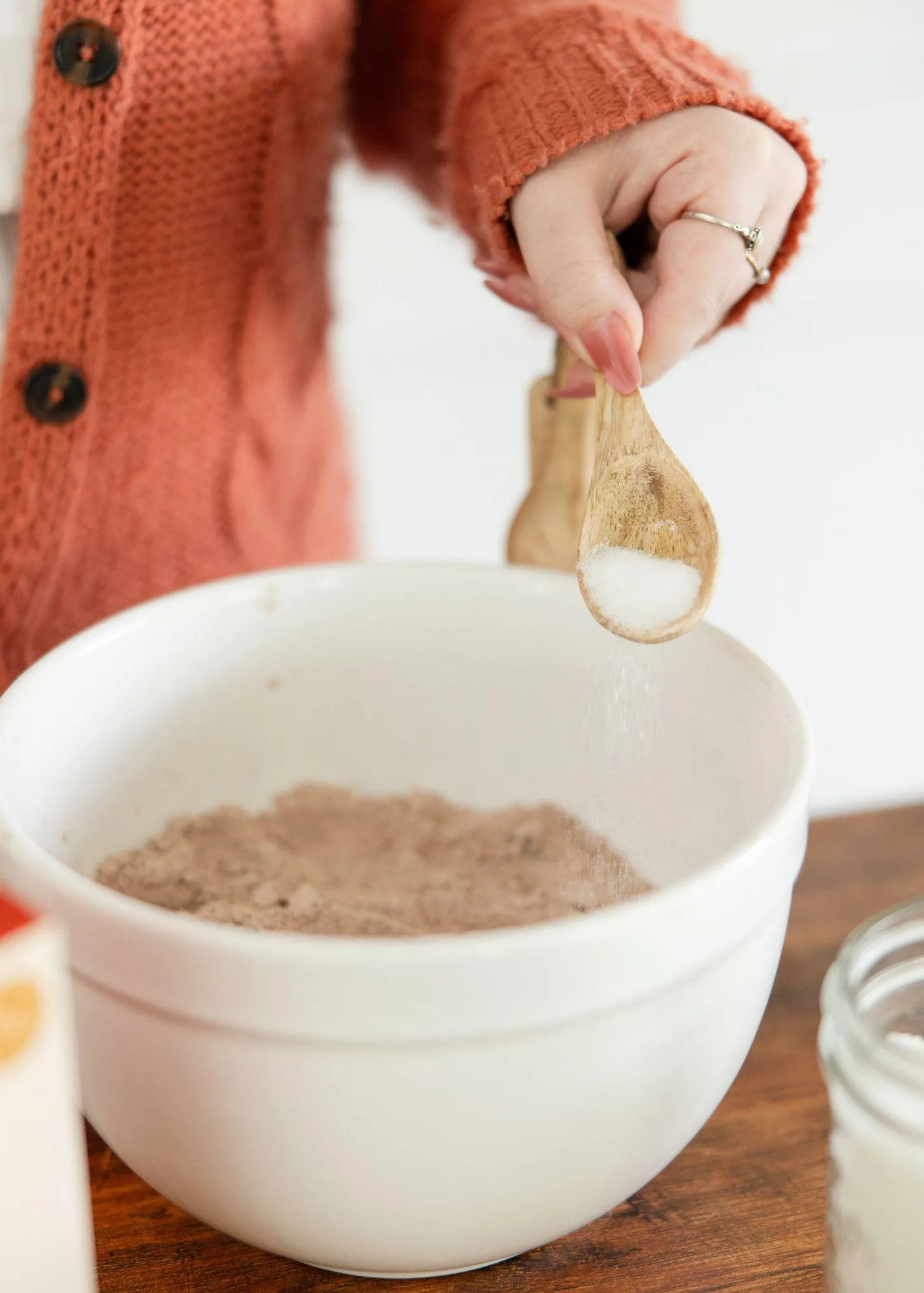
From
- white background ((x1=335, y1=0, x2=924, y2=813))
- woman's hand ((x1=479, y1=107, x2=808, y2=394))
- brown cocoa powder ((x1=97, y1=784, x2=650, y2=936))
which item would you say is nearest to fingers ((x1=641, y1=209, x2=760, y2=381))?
woman's hand ((x1=479, y1=107, x2=808, y2=394))

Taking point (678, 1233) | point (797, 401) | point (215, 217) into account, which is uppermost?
point (215, 217)

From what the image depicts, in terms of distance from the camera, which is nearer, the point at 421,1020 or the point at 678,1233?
the point at 421,1020

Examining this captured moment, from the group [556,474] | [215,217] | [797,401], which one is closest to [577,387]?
[556,474]

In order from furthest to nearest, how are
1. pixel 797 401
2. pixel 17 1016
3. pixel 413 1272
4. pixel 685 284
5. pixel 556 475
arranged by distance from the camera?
pixel 797 401 → pixel 556 475 → pixel 685 284 → pixel 413 1272 → pixel 17 1016

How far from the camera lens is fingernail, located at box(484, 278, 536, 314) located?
2.01ft

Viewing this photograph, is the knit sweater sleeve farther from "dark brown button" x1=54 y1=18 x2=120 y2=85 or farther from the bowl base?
the bowl base

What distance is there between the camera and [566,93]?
0.57 m

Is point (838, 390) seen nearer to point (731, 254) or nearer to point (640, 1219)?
point (731, 254)

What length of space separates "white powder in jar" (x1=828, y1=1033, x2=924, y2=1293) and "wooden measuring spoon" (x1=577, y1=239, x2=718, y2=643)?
198mm

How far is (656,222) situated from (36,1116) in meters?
0.44

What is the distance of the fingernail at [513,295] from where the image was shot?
61 cm

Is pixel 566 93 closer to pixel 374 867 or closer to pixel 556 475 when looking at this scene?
pixel 556 475

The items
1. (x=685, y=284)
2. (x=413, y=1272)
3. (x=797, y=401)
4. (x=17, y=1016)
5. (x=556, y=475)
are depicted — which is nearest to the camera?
(x=17, y=1016)

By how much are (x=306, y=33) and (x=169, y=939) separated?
51 cm
